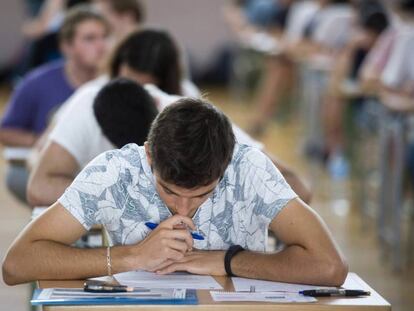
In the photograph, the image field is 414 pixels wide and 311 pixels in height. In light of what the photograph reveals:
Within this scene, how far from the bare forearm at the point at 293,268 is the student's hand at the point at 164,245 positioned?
137 millimetres

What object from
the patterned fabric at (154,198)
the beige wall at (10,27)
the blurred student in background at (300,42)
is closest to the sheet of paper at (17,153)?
the patterned fabric at (154,198)

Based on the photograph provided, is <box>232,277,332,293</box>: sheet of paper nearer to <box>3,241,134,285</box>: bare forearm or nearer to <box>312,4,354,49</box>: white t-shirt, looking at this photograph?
<box>3,241,134,285</box>: bare forearm

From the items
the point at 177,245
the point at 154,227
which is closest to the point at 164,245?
the point at 177,245

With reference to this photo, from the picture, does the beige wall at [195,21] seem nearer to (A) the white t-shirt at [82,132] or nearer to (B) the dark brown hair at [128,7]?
(B) the dark brown hair at [128,7]

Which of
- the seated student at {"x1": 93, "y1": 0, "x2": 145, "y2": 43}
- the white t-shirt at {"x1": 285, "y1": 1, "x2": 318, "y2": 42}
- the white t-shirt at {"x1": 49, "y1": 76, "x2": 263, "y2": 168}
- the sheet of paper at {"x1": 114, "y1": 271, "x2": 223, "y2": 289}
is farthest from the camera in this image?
the white t-shirt at {"x1": 285, "y1": 1, "x2": 318, "y2": 42}

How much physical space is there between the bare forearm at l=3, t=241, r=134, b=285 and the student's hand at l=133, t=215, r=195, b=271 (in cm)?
3

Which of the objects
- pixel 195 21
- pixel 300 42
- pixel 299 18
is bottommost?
pixel 300 42

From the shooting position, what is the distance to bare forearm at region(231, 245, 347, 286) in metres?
2.31

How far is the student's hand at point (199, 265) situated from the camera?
2340 mm

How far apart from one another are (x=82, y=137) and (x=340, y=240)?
271 cm

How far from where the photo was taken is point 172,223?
2283mm

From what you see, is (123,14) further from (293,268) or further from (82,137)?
(293,268)

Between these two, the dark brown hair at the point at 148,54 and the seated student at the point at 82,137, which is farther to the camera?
the dark brown hair at the point at 148,54

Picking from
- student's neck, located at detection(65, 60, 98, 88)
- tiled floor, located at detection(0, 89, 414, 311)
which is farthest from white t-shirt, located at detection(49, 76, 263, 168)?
student's neck, located at detection(65, 60, 98, 88)
